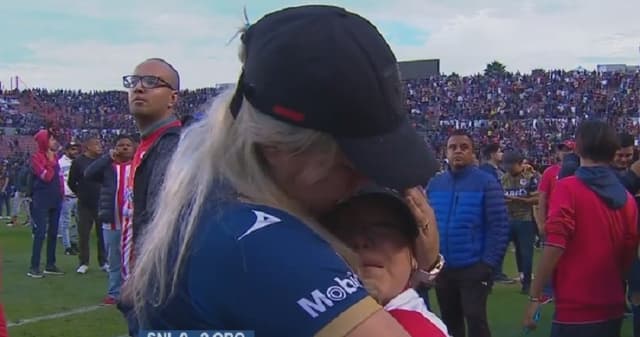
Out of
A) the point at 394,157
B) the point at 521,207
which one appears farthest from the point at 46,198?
the point at 394,157

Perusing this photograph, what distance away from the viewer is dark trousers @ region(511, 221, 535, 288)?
10.8 m

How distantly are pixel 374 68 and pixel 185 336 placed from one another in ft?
1.56

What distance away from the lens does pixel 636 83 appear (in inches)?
1487

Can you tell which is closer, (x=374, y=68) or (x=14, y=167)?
(x=374, y=68)

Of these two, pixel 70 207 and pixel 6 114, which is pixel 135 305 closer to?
pixel 70 207

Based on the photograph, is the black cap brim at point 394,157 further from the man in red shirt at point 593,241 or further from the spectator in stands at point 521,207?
the spectator in stands at point 521,207

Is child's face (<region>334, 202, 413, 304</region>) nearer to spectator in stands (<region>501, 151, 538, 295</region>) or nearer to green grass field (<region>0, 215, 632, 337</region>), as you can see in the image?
green grass field (<region>0, 215, 632, 337</region>)

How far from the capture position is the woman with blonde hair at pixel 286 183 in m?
1.16

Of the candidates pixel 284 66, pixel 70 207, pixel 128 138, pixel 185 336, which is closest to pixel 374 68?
pixel 284 66

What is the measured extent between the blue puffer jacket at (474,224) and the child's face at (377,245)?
509 centimetres

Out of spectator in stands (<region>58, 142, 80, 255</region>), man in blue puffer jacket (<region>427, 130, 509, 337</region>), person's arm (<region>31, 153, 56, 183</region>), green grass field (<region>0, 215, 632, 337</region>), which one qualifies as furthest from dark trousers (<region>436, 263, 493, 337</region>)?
spectator in stands (<region>58, 142, 80, 255</region>)

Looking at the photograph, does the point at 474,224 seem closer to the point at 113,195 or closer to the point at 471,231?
the point at 471,231

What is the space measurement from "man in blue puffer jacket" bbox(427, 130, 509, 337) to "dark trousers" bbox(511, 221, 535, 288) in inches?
164

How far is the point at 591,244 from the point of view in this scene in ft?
15.6
